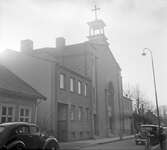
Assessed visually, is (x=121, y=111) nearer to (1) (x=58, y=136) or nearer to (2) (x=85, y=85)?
(2) (x=85, y=85)

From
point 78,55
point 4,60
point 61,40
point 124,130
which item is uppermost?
point 61,40

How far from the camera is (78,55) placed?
37406 mm

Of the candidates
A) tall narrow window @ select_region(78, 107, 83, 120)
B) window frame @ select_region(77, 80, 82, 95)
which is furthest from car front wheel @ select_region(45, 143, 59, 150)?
Answer: window frame @ select_region(77, 80, 82, 95)

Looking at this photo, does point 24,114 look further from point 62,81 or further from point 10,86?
point 62,81

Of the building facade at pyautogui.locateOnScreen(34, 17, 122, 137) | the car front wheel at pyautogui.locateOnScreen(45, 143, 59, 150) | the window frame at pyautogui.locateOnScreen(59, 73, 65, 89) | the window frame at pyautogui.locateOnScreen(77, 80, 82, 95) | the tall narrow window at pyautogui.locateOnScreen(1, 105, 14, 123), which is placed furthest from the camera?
the building facade at pyautogui.locateOnScreen(34, 17, 122, 137)

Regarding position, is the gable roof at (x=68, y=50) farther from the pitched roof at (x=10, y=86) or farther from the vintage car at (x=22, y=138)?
the vintage car at (x=22, y=138)

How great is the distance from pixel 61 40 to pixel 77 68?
288 inches

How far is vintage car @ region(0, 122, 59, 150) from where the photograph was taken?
10688mm

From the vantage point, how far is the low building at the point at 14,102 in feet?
62.3

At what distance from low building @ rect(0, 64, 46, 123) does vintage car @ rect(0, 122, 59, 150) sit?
712 cm

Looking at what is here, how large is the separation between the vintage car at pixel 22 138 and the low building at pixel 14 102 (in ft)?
23.4

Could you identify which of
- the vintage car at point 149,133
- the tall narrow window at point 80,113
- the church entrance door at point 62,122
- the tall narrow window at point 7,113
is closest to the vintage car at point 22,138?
the tall narrow window at point 7,113

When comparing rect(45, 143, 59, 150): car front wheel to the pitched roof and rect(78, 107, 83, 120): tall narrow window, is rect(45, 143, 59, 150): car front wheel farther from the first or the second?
rect(78, 107, 83, 120): tall narrow window

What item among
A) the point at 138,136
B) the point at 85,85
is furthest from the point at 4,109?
the point at 85,85
